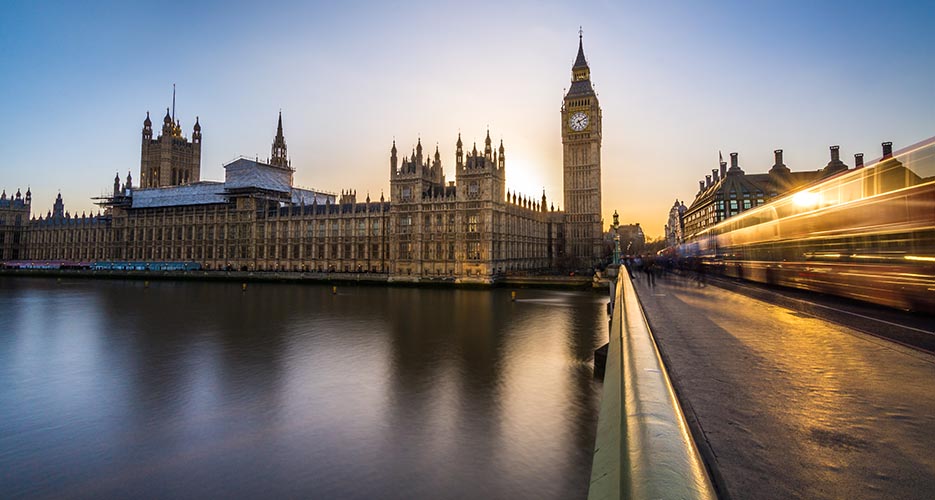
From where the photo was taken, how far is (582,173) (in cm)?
8825

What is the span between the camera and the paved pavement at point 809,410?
9.48 feet

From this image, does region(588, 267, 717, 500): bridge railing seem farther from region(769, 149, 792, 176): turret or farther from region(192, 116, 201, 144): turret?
region(192, 116, 201, 144): turret

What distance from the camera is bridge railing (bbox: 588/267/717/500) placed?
1.72 metres

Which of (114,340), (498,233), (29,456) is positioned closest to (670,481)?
(29,456)

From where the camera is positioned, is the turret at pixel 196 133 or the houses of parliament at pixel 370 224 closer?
the houses of parliament at pixel 370 224

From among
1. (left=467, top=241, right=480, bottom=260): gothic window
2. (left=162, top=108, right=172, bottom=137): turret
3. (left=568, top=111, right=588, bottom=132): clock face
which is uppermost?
(left=162, top=108, right=172, bottom=137): turret

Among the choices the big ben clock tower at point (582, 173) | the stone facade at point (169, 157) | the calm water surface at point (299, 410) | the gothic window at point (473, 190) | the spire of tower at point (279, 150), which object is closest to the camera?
the calm water surface at point (299, 410)

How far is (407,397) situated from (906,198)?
17.2 metres

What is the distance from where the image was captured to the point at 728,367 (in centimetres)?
675

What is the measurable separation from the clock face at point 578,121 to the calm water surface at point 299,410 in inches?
2555

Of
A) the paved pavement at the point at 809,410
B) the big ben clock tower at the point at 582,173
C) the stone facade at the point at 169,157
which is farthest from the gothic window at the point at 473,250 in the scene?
the stone facade at the point at 169,157

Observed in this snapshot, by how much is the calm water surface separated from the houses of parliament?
36161mm

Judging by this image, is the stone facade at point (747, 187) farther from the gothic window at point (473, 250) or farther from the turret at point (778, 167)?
the gothic window at point (473, 250)

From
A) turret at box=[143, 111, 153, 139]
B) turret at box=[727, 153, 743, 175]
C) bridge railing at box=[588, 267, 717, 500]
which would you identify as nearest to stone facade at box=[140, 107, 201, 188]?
turret at box=[143, 111, 153, 139]
